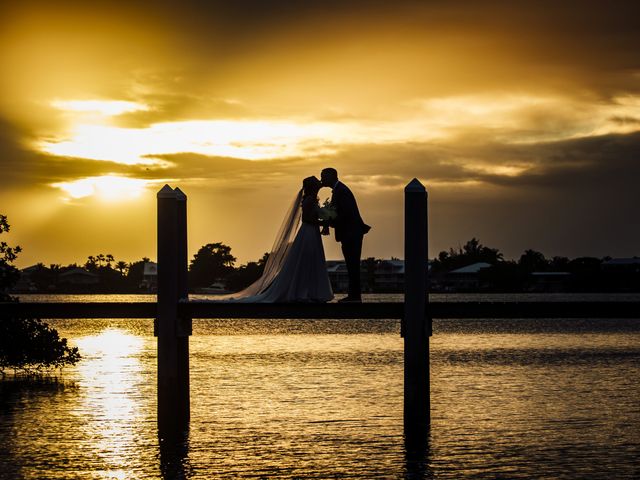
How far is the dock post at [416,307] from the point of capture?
21.6 meters

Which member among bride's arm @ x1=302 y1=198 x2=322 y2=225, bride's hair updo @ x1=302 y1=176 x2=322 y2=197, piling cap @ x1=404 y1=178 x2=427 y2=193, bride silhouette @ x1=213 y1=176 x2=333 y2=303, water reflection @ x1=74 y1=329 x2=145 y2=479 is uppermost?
bride's hair updo @ x1=302 y1=176 x2=322 y2=197

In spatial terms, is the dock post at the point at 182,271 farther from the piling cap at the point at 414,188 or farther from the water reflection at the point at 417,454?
the water reflection at the point at 417,454

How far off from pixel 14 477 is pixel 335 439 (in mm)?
9032

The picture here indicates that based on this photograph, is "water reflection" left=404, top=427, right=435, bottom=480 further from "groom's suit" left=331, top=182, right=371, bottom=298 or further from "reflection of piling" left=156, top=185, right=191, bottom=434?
"reflection of piling" left=156, top=185, right=191, bottom=434

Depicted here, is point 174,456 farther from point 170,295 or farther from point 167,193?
point 167,193

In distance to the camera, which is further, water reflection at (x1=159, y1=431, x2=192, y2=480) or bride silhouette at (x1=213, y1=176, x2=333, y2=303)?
water reflection at (x1=159, y1=431, x2=192, y2=480)

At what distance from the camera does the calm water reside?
23.8m

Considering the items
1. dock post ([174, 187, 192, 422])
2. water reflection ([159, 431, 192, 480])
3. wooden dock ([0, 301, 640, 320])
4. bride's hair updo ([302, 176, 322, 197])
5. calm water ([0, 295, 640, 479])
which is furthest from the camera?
calm water ([0, 295, 640, 479])

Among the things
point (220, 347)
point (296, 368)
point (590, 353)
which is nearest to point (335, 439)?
point (296, 368)

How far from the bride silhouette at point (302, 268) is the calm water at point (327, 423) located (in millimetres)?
3961

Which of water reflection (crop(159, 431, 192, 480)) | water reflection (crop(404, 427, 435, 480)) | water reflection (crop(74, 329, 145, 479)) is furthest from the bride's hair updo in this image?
water reflection (crop(74, 329, 145, 479))

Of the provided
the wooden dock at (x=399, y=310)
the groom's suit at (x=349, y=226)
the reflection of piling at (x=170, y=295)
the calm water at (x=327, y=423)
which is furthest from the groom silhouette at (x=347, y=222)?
the calm water at (x=327, y=423)

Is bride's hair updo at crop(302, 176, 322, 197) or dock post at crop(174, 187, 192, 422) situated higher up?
bride's hair updo at crop(302, 176, 322, 197)

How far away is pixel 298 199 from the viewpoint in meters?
23.5
